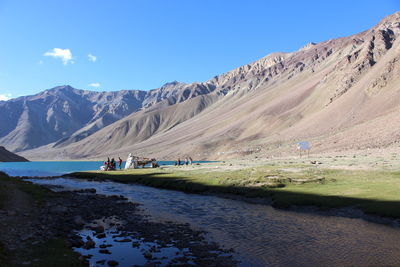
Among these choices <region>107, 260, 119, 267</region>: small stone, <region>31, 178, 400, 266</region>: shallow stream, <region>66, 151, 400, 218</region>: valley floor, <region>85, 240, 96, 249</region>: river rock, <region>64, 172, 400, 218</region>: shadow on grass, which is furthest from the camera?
<region>66, 151, 400, 218</region>: valley floor

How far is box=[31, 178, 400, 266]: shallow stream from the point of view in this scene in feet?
51.9

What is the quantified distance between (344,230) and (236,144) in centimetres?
17732

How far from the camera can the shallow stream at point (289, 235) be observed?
15.8 metres

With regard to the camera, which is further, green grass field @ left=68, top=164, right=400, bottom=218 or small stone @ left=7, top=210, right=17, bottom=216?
green grass field @ left=68, top=164, right=400, bottom=218

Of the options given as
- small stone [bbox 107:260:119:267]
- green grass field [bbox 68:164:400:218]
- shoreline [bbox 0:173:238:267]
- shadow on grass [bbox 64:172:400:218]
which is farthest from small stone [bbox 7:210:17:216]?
green grass field [bbox 68:164:400:218]

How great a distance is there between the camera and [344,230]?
21.1 meters

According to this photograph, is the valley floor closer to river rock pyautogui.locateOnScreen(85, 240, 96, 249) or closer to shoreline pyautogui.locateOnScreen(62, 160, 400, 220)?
shoreline pyautogui.locateOnScreen(62, 160, 400, 220)

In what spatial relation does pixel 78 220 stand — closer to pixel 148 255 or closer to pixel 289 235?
pixel 148 255

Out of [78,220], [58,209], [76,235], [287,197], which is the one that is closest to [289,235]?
[287,197]

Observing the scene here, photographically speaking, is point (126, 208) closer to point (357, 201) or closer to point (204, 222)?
point (204, 222)

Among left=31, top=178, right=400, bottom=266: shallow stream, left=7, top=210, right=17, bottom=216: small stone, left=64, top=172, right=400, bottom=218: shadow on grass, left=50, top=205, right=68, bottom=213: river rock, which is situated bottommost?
left=31, top=178, right=400, bottom=266: shallow stream

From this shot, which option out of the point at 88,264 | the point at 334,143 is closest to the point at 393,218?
the point at 88,264

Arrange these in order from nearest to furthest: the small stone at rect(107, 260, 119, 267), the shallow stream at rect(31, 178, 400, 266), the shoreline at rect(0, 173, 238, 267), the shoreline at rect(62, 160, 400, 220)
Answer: the shoreline at rect(0, 173, 238, 267), the small stone at rect(107, 260, 119, 267), the shallow stream at rect(31, 178, 400, 266), the shoreline at rect(62, 160, 400, 220)

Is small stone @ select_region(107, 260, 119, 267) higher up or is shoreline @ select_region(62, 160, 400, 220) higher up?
shoreline @ select_region(62, 160, 400, 220)
